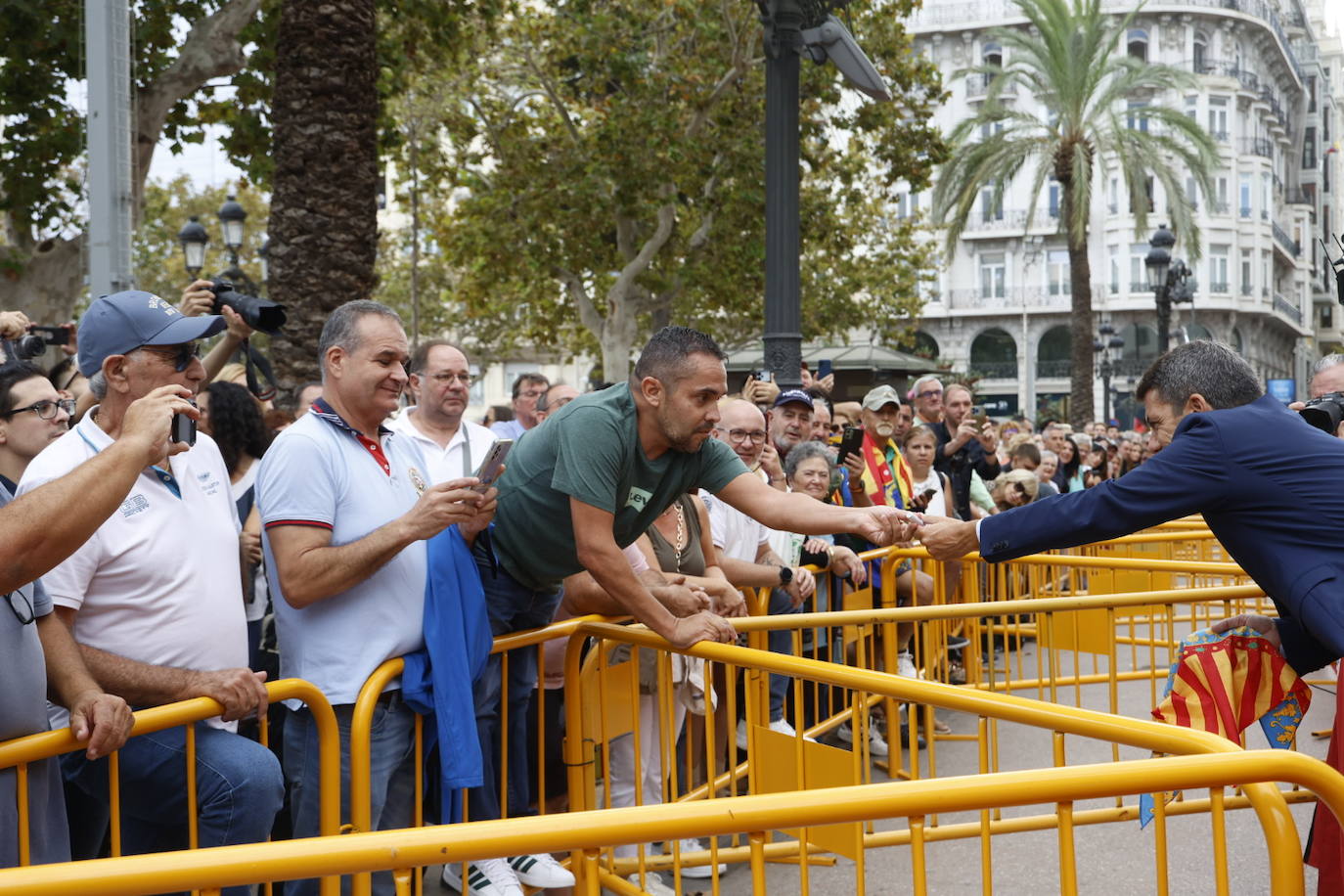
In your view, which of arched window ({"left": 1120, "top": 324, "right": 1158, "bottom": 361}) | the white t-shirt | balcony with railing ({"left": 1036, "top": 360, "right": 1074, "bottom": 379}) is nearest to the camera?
the white t-shirt

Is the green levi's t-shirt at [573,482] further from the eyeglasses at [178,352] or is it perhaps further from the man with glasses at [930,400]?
the man with glasses at [930,400]

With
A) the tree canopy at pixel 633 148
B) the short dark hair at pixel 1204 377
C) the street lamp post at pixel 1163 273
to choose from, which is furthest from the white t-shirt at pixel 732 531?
the street lamp post at pixel 1163 273

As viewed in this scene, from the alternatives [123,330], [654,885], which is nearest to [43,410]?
[123,330]

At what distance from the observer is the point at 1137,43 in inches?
2292

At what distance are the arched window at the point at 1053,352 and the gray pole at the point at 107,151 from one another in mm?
56248

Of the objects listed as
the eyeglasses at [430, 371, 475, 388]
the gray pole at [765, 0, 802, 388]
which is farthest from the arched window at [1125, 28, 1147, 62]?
the eyeglasses at [430, 371, 475, 388]

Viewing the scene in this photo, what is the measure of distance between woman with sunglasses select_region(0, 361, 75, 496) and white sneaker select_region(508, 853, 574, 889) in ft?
6.47

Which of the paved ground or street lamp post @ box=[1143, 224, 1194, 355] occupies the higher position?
street lamp post @ box=[1143, 224, 1194, 355]

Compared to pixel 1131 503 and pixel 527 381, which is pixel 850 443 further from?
pixel 527 381

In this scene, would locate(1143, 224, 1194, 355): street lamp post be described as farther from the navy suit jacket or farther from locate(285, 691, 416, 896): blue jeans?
locate(285, 691, 416, 896): blue jeans

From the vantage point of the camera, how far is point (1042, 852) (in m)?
5.19

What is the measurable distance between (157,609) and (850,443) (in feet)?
14.7

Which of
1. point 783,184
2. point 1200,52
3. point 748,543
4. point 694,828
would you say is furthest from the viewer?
point 1200,52

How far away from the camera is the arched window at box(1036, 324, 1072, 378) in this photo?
5922 cm
